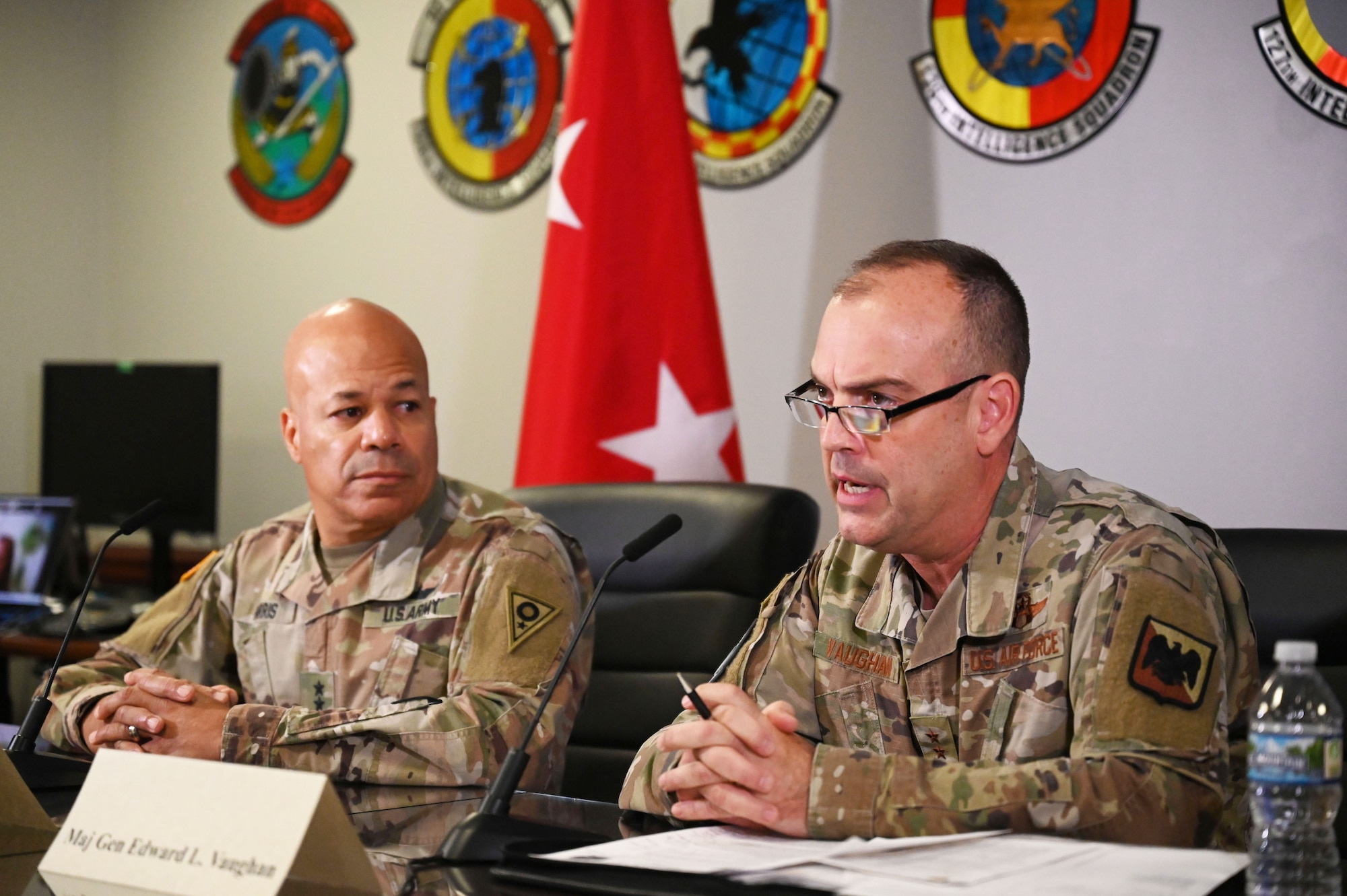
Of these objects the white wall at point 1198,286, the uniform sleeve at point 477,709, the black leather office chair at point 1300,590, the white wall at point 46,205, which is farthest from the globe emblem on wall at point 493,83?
the black leather office chair at point 1300,590

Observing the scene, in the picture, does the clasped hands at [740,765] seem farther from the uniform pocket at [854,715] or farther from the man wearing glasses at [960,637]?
the uniform pocket at [854,715]

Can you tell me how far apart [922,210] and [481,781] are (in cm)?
185

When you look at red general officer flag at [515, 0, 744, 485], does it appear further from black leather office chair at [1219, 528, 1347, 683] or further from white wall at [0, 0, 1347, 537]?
black leather office chair at [1219, 528, 1347, 683]

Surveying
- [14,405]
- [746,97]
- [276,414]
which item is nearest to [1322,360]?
[746,97]

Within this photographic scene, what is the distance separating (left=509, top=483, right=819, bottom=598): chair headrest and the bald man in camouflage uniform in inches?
4.4

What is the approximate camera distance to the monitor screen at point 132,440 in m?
3.87

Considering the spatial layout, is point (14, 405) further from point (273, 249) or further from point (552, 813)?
point (552, 813)

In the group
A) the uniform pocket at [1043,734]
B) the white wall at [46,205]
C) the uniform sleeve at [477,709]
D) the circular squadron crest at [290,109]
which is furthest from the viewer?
the white wall at [46,205]

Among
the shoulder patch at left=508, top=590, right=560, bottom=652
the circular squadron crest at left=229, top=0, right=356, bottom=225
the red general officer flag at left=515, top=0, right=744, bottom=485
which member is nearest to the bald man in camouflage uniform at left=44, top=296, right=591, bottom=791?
the shoulder patch at left=508, top=590, right=560, bottom=652

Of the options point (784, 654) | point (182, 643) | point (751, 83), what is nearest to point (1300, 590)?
point (784, 654)

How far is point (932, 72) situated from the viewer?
118 inches

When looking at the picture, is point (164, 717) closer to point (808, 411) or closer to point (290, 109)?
point (808, 411)

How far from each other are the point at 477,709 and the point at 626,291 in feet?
4.29

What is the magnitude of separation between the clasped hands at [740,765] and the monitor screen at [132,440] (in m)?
2.90
